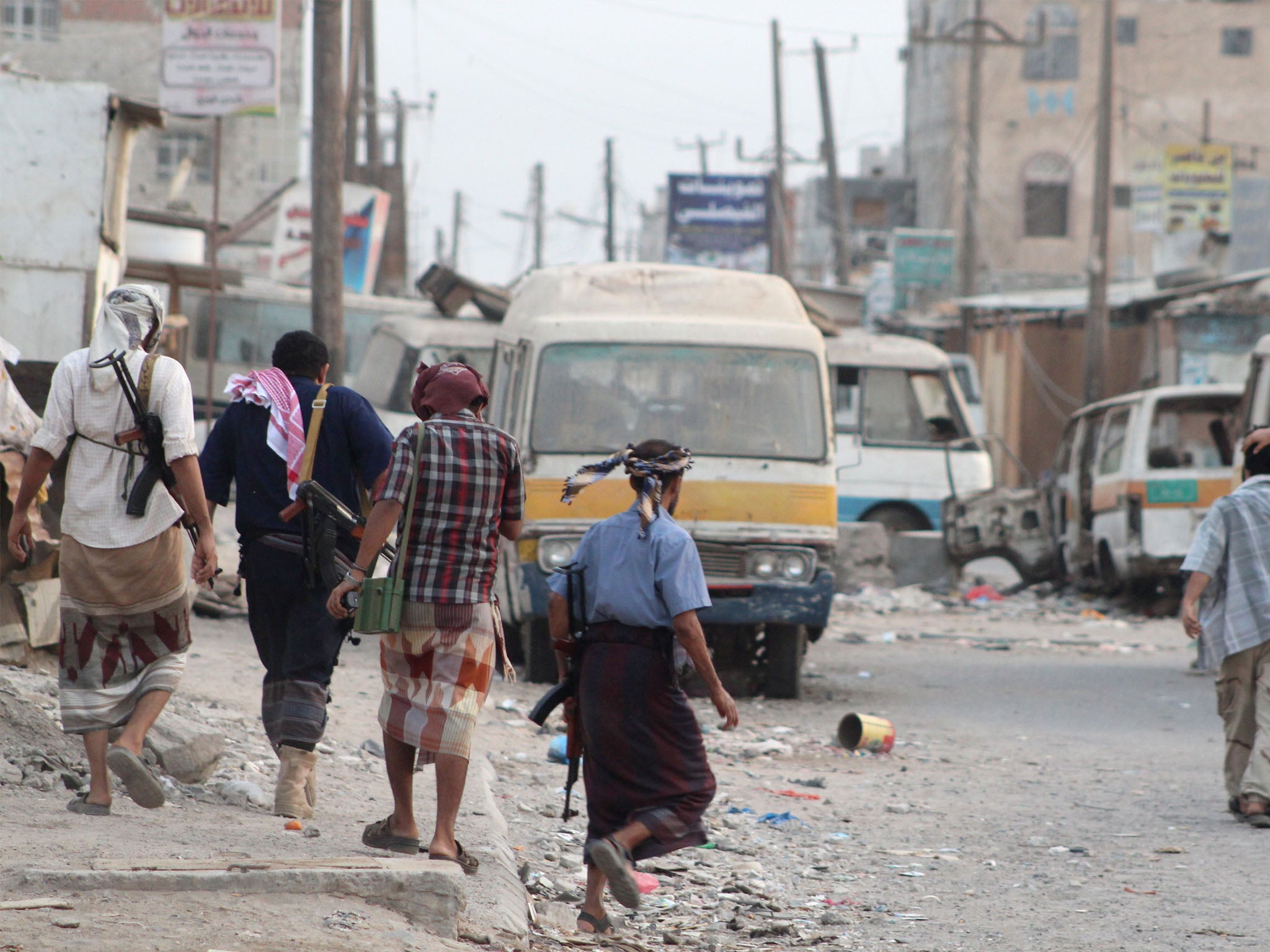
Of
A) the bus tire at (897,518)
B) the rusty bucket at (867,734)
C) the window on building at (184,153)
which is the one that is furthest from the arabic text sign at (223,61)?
the window on building at (184,153)

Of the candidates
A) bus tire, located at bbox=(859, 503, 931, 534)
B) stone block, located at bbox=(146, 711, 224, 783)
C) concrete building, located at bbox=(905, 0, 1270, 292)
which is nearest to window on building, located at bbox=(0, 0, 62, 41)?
bus tire, located at bbox=(859, 503, 931, 534)

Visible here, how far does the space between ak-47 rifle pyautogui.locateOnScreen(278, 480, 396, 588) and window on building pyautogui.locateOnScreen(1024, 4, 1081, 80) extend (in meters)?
43.9

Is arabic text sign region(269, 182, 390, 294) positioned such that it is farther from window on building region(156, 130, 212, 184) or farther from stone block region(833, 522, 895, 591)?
window on building region(156, 130, 212, 184)

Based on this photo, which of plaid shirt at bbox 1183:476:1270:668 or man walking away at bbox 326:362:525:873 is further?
plaid shirt at bbox 1183:476:1270:668

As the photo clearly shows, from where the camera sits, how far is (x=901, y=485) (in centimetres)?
1698

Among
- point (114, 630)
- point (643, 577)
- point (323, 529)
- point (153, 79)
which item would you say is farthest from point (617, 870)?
point (153, 79)

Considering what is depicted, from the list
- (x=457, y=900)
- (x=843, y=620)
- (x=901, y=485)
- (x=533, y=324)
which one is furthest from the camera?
(x=901, y=485)

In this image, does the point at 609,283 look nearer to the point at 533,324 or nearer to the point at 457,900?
the point at 533,324

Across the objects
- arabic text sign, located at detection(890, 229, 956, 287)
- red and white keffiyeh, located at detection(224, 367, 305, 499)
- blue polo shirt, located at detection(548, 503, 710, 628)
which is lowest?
blue polo shirt, located at detection(548, 503, 710, 628)

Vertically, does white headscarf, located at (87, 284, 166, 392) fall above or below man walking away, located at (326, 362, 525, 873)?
above

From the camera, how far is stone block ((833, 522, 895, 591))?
16.1m

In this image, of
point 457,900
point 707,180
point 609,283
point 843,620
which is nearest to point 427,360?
point 609,283

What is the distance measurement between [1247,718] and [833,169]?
30066 mm

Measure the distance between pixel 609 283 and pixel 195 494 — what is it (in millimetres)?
5722
